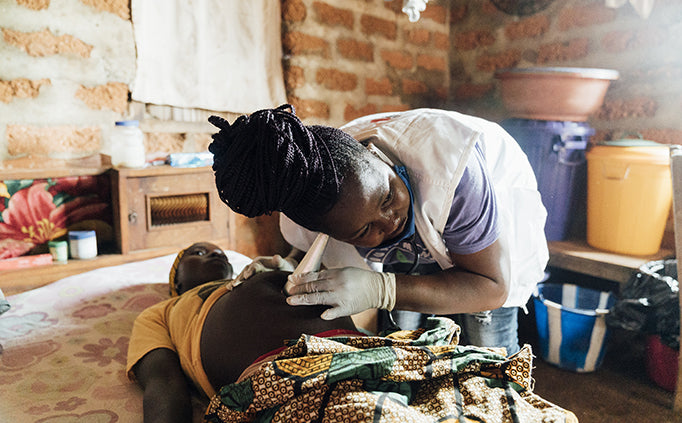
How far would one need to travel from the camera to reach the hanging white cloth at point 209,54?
1.93 m

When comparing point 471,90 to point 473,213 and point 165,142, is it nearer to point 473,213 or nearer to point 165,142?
point 165,142

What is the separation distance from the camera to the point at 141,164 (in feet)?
5.95

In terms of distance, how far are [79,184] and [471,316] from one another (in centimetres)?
150

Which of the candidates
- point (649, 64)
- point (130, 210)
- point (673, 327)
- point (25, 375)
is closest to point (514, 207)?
point (673, 327)

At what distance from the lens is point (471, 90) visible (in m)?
2.81

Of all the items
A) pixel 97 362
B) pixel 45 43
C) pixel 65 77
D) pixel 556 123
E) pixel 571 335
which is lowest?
pixel 571 335

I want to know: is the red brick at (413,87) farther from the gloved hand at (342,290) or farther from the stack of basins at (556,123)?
the gloved hand at (342,290)

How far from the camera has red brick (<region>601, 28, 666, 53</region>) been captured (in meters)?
2.07

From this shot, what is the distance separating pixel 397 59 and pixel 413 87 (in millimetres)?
191

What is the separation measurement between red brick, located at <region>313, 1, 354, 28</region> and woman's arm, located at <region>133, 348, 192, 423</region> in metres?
1.80

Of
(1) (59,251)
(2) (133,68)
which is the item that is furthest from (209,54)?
(1) (59,251)

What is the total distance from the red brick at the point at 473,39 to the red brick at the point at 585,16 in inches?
15.8

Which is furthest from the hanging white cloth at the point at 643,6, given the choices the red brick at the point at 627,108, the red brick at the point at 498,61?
the red brick at the point at 498,61

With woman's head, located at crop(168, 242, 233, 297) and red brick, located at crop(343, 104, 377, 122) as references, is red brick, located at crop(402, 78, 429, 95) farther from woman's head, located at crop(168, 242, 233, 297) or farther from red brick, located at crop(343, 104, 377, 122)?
woman's head, located at crop(168, 242, 233, 297)
